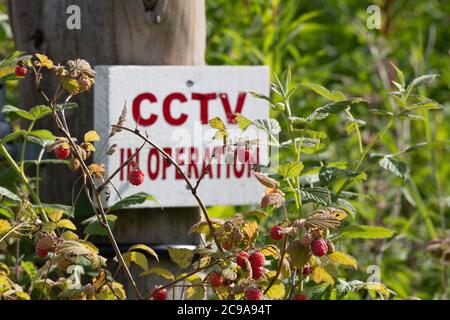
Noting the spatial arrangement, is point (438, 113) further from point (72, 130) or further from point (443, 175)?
point (72, 130)

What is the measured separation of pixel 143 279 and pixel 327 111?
0.73m

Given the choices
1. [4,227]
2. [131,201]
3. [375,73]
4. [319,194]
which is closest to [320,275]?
[319,194]

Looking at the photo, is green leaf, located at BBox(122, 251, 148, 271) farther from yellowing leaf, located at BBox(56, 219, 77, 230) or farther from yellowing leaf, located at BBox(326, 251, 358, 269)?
yellowing leaf, located at BBox(326, 251, 358, 269)

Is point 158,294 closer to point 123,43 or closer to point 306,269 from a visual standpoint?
point 306,269

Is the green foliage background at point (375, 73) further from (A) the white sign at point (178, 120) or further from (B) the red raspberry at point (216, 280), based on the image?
(B) the red raspberry at point (216, 280)

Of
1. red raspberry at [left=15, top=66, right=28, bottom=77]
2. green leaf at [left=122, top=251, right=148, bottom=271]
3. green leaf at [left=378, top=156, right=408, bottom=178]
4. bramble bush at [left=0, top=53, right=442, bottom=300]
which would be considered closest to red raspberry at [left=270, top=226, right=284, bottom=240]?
bramble bush at [left=0, top=53, right=442, bottom=300]

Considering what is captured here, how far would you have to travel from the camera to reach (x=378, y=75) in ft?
16.7

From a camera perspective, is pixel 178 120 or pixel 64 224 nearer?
pixel 64 224

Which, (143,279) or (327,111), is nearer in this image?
(327,111)

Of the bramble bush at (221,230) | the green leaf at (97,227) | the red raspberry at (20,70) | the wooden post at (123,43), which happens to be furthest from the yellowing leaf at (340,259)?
the red raspberry at (20,70)

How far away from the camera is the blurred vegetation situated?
4.23 m

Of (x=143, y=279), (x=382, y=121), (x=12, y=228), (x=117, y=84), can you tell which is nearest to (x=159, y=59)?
(x=117, y=84)

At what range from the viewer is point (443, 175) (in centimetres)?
476

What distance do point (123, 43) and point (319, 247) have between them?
965mm
